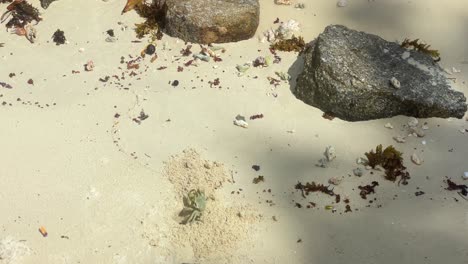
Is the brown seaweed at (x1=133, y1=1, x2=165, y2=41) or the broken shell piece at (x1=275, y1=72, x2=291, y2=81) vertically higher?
the brown seaweed at (x1=133, y1=1, x2=165, y2=41)

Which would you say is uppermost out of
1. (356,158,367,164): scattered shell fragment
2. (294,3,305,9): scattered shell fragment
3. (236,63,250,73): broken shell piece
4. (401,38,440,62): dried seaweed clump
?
(294,3,305,9): scattered shell fragment

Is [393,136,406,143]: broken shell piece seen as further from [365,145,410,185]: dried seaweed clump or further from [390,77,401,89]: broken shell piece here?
[390,77,401,89]: broken shell piece

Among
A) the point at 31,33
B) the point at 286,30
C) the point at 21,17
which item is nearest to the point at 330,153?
the point at 286,30

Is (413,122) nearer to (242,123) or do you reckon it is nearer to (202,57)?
(242,123)

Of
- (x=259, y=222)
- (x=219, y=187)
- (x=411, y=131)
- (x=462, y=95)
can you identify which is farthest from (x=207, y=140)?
(x=462, y=95)

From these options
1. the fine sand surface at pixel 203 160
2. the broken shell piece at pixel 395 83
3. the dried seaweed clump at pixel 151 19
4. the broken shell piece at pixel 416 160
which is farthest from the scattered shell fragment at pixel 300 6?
the broken shell piece at pixel 416 160

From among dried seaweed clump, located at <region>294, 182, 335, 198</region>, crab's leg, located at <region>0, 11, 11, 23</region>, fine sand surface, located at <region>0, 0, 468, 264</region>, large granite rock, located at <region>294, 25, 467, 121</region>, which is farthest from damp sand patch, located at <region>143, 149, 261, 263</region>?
crab's leg, located at <region>0, 11, 11, 23</region>

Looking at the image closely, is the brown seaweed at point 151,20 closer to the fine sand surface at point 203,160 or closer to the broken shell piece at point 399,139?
the fine sand surface at point 203,160
